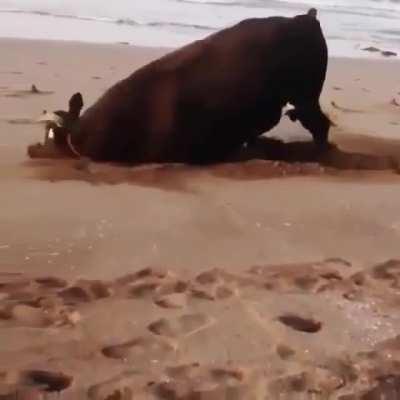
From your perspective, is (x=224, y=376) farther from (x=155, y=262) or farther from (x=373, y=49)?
(x=373, y=49)

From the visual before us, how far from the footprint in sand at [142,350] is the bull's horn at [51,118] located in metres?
2.15

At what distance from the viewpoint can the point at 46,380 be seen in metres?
2.11

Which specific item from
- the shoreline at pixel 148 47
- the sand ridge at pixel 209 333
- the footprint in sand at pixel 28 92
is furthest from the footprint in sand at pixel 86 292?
the shoreline at pixel 148 47

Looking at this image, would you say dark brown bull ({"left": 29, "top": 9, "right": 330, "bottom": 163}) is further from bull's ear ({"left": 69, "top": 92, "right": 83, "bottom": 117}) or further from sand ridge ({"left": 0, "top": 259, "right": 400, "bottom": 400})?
sand ridge ({"left": 0, "top": 259, "right": 400, "bottom": 400})

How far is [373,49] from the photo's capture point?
383 inches

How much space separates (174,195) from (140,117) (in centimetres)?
64

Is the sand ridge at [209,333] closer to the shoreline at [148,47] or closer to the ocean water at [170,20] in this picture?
the shoreline at [148,47]

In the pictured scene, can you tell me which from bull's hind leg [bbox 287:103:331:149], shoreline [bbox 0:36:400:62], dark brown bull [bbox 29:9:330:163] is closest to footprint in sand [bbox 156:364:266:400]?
dark brown bull [bbox 29:9:330:163]

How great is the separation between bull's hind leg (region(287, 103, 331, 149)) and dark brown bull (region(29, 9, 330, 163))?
0.06 metres

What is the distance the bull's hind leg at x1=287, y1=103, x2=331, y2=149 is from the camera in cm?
447

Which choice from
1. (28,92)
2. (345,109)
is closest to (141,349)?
(28,92)

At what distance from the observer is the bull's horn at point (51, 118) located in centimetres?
430

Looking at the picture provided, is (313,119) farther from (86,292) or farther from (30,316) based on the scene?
(30,316)

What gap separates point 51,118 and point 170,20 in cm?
650
